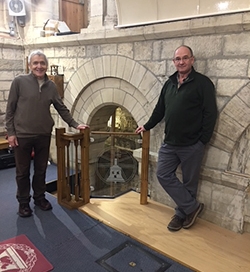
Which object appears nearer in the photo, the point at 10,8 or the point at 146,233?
A: the point at 146,233

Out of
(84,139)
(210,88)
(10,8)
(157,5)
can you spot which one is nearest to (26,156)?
(84,139)

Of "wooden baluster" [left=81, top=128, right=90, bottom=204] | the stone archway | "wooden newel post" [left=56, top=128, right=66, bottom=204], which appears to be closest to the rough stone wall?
the stone archway

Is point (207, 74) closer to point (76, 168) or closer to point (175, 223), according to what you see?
point (175, 223)

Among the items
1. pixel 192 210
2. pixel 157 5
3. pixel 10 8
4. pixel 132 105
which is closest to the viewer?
pixel 192 210

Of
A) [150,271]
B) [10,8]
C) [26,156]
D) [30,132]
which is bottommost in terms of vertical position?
[150,271]

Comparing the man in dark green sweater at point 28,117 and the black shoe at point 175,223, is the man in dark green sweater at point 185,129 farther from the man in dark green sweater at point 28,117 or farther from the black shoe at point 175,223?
the man in dark green sweater at point 28,117

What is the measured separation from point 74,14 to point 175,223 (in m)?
4.31

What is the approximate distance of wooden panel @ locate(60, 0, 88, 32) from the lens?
500 cm

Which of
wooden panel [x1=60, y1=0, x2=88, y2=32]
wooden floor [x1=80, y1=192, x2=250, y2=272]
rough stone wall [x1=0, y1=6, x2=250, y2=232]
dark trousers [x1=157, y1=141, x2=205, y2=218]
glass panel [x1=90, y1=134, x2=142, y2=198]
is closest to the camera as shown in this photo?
wooden floor [x1=80, y1=192, x2=250, y2=272]

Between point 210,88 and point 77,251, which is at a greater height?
point 210,88

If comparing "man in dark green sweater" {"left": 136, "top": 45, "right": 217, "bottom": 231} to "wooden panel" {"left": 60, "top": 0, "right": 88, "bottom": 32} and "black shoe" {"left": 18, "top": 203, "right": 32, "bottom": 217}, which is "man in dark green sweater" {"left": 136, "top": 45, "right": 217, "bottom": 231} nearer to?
"black shoe" {"left": 18, "top": 203, "right": 32, "bottom": 217}

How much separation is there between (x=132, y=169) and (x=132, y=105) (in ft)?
2.75

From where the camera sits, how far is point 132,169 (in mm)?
3592

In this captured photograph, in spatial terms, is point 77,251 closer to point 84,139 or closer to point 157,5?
point 84,139
